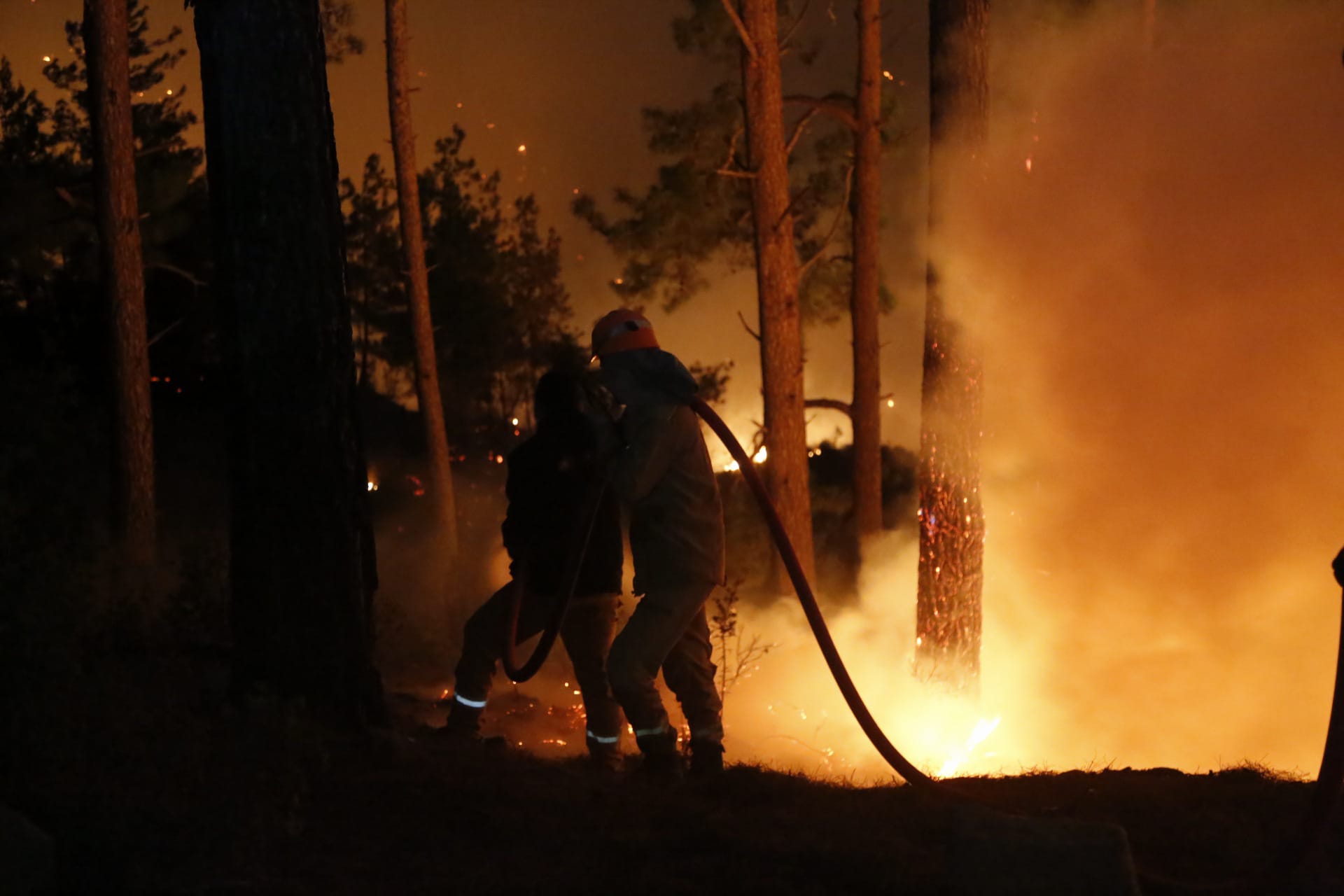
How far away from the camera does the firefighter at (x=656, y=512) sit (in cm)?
530

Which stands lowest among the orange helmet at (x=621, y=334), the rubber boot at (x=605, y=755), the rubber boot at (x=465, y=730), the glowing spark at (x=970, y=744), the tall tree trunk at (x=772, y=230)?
the glowing spark at (x=970, y=744)

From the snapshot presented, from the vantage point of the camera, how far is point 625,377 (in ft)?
17.6

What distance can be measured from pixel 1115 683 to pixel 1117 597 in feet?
5.44

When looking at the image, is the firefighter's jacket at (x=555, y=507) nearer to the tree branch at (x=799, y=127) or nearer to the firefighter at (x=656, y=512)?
the firefighter at (x=656, y=512)

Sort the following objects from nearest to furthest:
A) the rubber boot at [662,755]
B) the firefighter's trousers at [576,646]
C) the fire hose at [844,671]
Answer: the fire hose at [844,671] → the rubber boot at [662,755] → the firefighter's trousers at [576,646]

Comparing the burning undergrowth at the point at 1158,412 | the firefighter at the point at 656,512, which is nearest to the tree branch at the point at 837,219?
the burning undergrowth at the point at 1158,412

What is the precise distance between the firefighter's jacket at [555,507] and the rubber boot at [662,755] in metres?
0.98

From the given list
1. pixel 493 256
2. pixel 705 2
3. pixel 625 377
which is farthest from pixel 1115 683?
pixel 493 256

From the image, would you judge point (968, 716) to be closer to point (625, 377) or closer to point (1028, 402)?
point (1028, 402)

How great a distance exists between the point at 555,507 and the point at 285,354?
5.31ft

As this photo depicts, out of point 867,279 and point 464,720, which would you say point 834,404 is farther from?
point 464,720

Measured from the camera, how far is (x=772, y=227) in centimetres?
1327

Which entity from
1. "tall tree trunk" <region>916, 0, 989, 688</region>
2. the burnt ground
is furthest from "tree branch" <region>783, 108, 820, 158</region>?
the burnt ground

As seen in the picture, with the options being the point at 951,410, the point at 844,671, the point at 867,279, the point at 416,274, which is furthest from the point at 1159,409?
the point at 844,671
